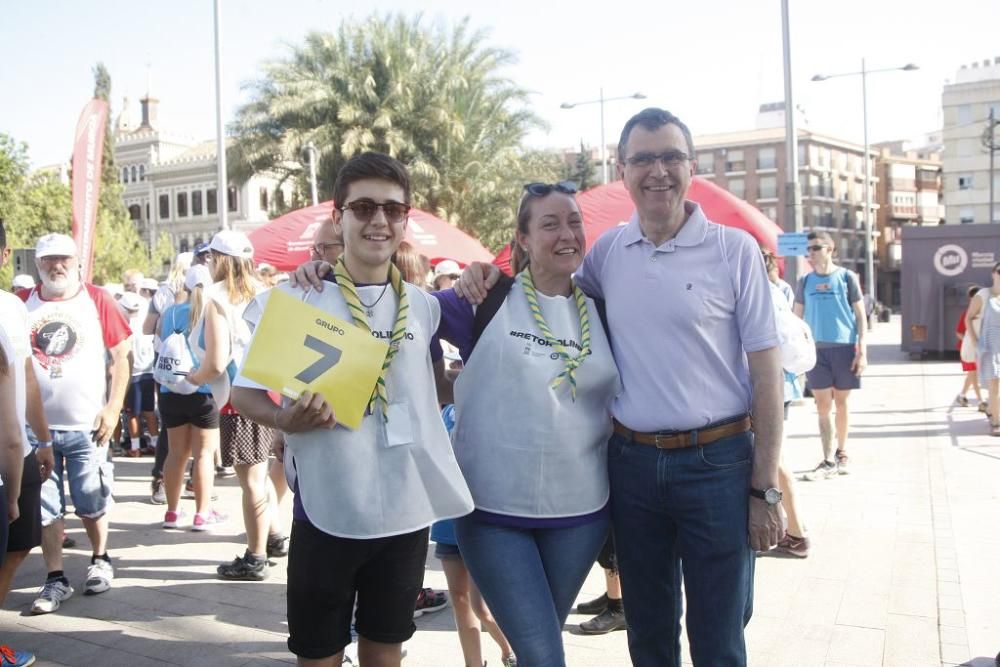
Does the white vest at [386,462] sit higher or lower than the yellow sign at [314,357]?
lower

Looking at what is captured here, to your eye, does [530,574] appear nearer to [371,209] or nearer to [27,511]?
[371,209]

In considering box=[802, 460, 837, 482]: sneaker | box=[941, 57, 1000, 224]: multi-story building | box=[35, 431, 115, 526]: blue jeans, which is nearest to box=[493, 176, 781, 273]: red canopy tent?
box=[802, 460, 837, 482]: sneaker

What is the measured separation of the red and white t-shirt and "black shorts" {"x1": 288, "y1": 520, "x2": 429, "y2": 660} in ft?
9.31

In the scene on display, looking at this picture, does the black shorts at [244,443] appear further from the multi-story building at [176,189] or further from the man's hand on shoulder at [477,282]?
the multi-story building at [176,189]

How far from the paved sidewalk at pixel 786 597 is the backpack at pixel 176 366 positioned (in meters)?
1.10

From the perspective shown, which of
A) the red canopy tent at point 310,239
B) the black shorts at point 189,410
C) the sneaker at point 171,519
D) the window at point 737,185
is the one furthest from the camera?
the window at point 737,185

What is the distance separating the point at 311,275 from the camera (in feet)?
8.87

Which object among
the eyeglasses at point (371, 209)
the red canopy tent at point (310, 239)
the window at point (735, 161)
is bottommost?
the eyeglasses at point (371, 209)

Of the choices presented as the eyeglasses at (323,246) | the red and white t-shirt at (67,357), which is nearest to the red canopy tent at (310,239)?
the red and white t-shirt at (67,357)

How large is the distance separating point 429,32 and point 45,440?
Answer: 28.0 m

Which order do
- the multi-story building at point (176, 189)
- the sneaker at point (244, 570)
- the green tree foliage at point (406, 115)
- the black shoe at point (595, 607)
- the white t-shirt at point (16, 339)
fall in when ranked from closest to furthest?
the white t-shirt at point (16, 339) < the black shoe at point (595, 607) < the sneaker at point (244, 570) < the green tree foliage at point (406, 115) < the multi-story building at point (176, 189)

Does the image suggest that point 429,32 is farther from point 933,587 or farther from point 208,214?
point 208,214

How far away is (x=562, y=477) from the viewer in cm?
273

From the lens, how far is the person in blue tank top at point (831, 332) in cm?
760
